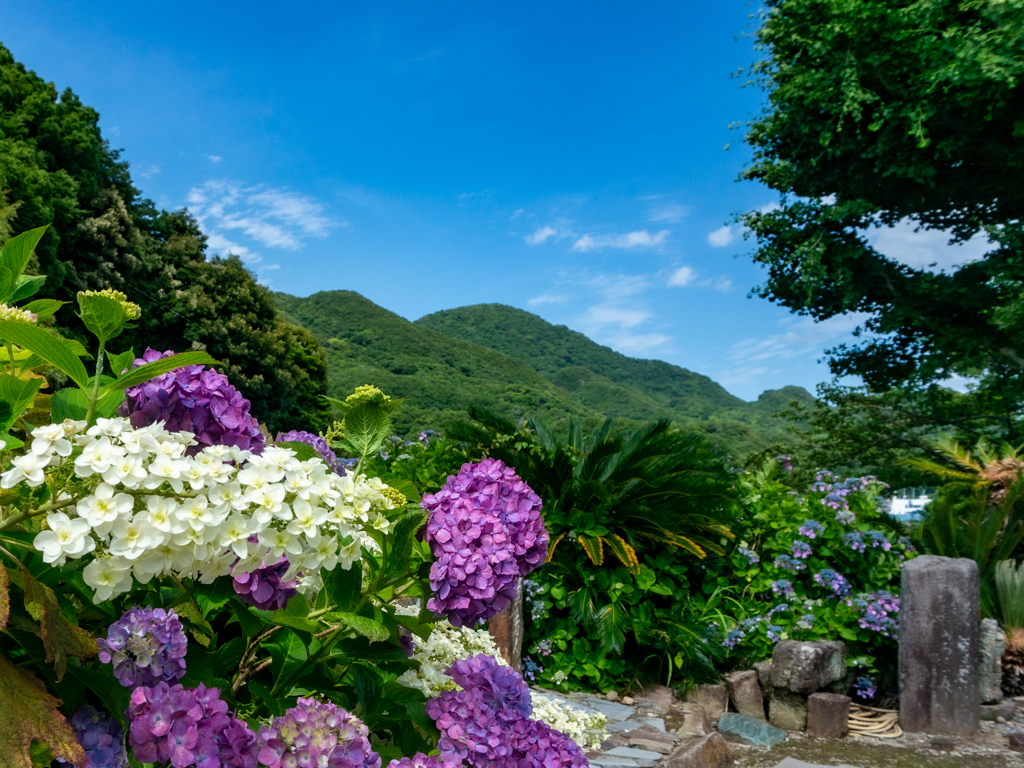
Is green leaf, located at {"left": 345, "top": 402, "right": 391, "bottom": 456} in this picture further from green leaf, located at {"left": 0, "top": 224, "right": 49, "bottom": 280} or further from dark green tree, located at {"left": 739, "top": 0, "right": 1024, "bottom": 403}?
dark green tree, located at {"left": 739, "top": 0, "right": 1024, "bottom": 403}

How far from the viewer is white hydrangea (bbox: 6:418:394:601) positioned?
0.85 m

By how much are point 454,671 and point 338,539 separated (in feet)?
1.37

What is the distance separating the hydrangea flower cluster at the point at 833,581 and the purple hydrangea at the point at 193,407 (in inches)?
174

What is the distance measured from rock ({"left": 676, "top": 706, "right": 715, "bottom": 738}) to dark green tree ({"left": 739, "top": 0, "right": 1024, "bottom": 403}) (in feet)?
33.5

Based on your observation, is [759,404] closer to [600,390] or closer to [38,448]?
[600,390]

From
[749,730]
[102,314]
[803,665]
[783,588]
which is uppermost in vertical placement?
[102,314]

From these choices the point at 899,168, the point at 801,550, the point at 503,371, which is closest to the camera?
Result: the point at 801,550

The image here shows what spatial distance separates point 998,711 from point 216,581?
5.41m

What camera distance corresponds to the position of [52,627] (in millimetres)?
819

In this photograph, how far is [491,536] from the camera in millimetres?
1133

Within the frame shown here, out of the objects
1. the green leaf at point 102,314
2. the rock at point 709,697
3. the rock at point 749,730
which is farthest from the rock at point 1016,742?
the green leaf at point 102,314

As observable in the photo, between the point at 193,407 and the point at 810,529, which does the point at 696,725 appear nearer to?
the point at 810,529

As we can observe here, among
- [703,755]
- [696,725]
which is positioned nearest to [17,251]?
[703,755]

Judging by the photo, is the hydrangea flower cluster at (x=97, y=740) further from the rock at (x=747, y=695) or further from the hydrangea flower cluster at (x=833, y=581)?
the hydrangea flower cluster at (x=833, y=581)
